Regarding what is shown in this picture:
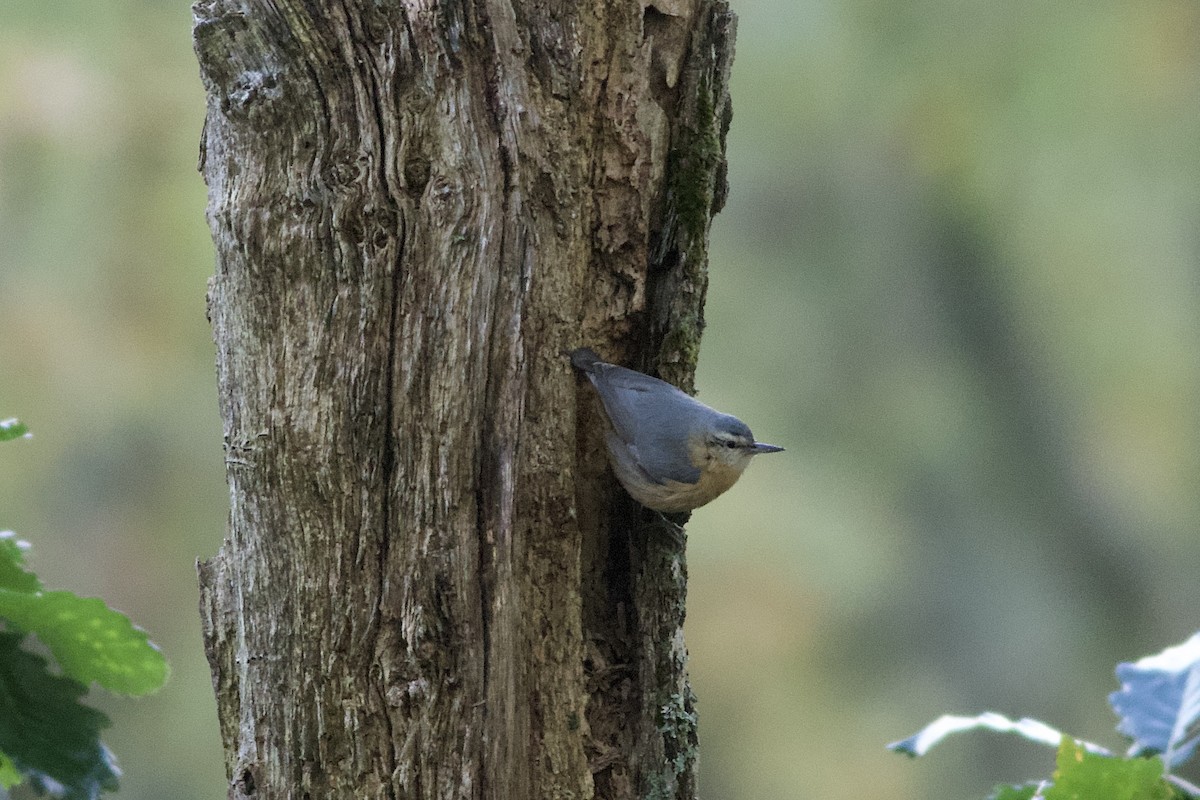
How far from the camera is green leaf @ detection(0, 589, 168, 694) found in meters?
1.31

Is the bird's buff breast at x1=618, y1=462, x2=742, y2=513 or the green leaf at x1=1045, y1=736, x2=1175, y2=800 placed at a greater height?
→ the bird's buff breast at x1=618, y1=462, x2=742, y2=513

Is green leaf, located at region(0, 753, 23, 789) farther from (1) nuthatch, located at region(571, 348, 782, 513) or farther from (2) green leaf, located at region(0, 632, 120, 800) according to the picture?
(1) nuthatch, located at region(571, 348, 782, 513)

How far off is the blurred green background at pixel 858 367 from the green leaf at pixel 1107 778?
11.9ft

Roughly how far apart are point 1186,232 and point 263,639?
4.67m

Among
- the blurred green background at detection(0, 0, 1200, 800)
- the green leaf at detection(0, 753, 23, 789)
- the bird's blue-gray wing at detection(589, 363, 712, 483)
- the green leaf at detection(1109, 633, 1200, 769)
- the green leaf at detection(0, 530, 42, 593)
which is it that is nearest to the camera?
the green leaf at detection(0, 753, 23, 789)

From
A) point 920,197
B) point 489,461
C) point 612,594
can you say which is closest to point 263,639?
point 489,461

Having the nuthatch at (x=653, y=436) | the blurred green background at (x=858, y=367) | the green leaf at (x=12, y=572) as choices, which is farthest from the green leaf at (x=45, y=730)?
the blurred green background at (x=858, y=367)

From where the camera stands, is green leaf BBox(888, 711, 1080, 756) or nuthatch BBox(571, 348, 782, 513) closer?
green leaf BBox(888, 711, 1080, 756)

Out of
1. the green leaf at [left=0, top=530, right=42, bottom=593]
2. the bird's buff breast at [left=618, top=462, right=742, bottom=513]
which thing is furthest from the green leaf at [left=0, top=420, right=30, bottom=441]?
the bird's buff breast at [left=618, top=462, right=742, bottom=513]

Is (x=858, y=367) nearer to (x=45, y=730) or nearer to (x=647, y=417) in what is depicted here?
(x=647, y=417)

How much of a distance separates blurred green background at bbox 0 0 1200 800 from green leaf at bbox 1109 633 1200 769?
134 inches

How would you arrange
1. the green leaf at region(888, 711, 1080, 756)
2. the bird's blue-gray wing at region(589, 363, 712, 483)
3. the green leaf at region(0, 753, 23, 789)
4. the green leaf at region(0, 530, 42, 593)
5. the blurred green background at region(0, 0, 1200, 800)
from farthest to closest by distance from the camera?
the blurred green background at region(0, 0, 1200, 800)
the bird's blue-gray wing at region(589, 363, 712, 483)
the green leaf at region(888, 711, 1080, 756)
the green leaf at region(0, 530, 42, 593)
the green leaf at region(0, 753, 23, 789)

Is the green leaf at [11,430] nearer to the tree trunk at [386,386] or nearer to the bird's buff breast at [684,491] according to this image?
the tree trunk at [386,386]

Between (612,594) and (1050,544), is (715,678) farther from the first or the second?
(612,594)
